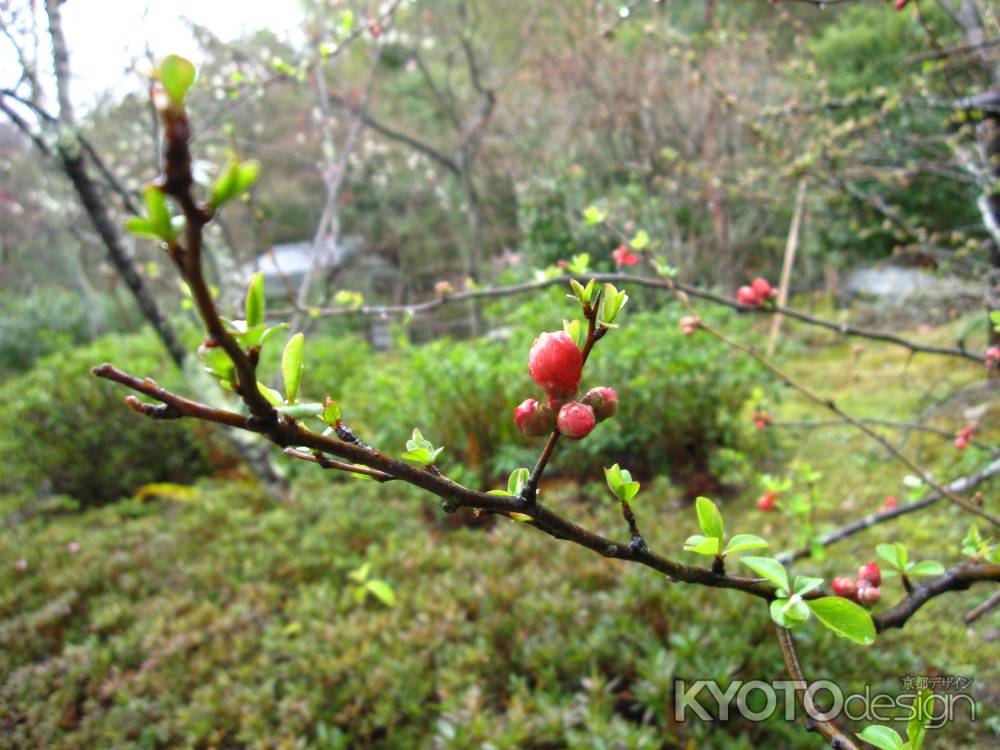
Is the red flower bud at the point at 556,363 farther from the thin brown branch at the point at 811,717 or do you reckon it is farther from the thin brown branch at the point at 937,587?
the thin brown branch at the point at 937,587

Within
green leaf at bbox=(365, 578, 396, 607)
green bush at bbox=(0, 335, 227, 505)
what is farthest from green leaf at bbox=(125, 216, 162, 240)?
green bush at bbox=(0, 335, 227, 505)

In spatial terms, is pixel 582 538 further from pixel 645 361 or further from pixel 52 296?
pixel 52 296

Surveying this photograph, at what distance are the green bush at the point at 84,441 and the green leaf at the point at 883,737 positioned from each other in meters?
4.34

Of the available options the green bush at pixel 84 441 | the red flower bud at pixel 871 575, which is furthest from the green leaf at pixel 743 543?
the green bush at pixel 84 441

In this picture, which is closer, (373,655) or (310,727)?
(310,727)

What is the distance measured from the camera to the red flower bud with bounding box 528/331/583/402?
1.41ft

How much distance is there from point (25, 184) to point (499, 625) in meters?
13.4

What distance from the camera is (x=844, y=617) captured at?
47cm

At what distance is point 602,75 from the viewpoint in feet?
23.3

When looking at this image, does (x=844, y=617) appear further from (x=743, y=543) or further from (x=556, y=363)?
(x=556, y=363)

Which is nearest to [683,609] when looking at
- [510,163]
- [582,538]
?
[582,538]

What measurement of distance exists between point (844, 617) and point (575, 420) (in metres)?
0.28

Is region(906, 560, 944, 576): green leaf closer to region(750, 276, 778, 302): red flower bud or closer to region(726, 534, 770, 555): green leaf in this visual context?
region(726, 534, 770, 555): green leaf

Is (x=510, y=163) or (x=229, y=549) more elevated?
(x=510, y=163)
